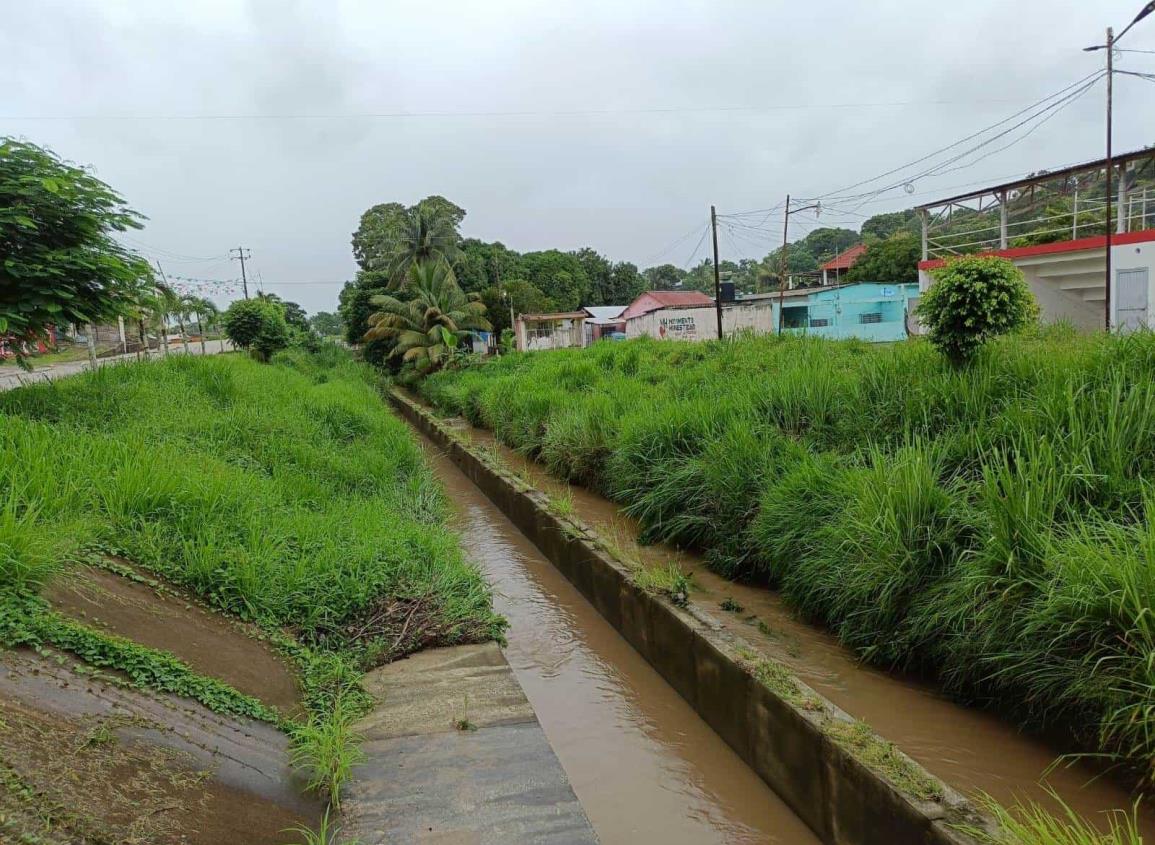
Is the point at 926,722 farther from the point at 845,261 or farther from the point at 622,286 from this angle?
the point at 622,286

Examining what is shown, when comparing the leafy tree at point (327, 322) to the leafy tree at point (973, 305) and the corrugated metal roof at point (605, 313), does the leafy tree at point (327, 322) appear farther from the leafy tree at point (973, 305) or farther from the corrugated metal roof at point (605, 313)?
the leafy tree at point (973, 305)

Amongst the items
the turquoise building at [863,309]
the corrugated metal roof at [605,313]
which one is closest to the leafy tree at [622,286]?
the corrugated metal roof at [605,313]

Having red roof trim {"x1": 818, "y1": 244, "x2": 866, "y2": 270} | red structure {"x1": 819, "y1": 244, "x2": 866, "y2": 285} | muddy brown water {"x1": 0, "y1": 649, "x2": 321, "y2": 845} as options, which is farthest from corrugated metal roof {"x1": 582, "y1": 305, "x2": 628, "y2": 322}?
muddy brown water {"x1": 0, "y1": 649, "x2": 321, "y2": 845}

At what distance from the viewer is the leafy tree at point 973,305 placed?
576 cm

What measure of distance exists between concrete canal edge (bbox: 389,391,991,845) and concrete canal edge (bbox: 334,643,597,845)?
3.64 ft

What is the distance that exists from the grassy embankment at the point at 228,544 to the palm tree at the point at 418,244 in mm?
25985

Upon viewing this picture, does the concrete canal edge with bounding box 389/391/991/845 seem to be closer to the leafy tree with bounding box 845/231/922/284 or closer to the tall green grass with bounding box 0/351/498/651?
the tall green grass with bounding box 0/351/498/651

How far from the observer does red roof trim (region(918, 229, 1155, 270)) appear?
45.7 feet

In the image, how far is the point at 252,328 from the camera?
83.8ft

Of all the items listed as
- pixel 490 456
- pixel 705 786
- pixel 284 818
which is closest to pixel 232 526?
pixel 284 818

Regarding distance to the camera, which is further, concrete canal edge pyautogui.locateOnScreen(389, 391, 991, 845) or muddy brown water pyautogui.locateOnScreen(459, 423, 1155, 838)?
muddy brown water pyautogui.locateOnScreen(459, 423, 1155, 838)

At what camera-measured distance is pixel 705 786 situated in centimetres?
390

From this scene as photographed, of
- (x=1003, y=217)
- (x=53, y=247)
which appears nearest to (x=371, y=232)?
(x=1003, y=217)

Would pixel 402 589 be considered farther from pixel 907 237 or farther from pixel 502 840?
pixel 907 237
